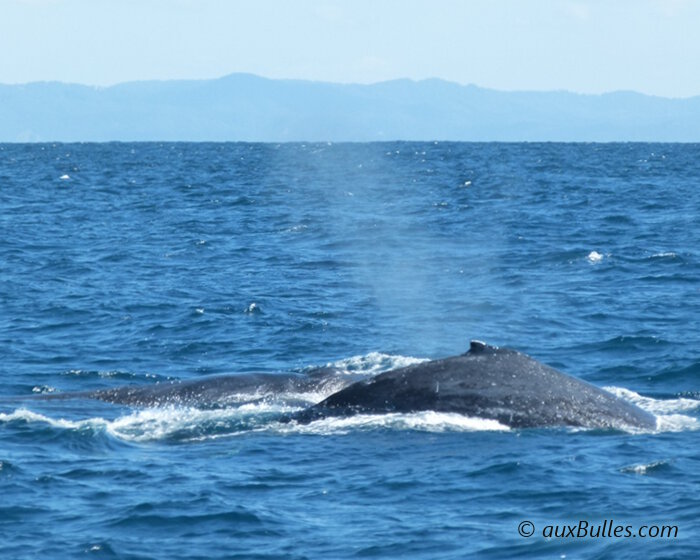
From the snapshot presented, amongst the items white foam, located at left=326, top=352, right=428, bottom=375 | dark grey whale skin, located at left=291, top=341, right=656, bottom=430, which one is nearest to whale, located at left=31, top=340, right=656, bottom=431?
dark grey whale skin, located at left=291, top=341, right=656, bottom=430

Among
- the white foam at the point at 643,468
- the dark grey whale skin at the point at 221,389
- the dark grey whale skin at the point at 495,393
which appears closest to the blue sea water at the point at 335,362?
the white foam at the point at 643,468

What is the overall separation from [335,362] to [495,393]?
278 inches

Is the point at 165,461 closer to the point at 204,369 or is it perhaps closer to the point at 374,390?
the point at 374,390

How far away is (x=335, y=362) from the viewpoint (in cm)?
2189

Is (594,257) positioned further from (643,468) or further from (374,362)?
(643,468)

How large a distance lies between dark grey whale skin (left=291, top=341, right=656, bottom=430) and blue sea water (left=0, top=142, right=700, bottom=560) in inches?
8.5

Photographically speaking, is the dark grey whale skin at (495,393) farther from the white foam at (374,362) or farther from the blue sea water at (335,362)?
the white foam at (374,362)

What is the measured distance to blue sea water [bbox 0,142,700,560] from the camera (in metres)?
12.4

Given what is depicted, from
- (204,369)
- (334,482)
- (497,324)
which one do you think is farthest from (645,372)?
(334,482)

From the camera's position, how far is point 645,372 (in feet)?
67.8

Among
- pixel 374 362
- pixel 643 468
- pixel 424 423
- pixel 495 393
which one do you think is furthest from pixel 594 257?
pixel 643 468

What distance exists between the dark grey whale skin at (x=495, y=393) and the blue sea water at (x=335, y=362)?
0.22 metres

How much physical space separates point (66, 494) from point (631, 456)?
19.1 ft

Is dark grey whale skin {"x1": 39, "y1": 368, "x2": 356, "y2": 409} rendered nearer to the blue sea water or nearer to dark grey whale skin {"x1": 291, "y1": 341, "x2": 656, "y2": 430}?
the blue sea water
